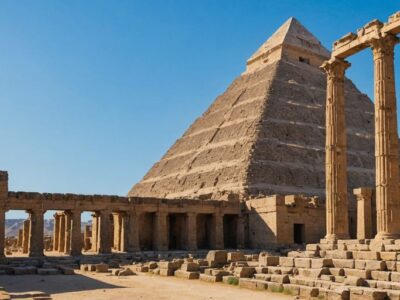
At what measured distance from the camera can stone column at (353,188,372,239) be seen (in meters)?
34.1

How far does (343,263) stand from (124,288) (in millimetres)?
7813

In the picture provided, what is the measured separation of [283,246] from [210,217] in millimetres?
7055

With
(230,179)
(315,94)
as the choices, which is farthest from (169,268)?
(315,94)

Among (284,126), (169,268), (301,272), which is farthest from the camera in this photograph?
(284,126)

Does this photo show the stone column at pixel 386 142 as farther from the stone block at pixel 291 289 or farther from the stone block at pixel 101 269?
the stone block at pixel 101 269

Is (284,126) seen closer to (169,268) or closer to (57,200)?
(57,200)

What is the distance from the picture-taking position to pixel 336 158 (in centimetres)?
2608

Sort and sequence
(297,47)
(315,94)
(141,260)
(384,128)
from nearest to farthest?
(384,128)
(141,260)
(315,94)
(297,47)

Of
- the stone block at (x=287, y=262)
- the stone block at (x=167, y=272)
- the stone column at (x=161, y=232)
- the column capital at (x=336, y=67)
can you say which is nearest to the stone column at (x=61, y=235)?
the stone column at (x=161, y=232)

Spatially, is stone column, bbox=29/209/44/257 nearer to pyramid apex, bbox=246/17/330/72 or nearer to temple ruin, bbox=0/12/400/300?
temple ruin, bbox=0/12/400/300

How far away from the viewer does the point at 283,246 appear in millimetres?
40625

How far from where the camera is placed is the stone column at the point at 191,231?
42562 millimetres

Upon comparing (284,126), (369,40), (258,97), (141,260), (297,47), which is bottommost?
(141,260)

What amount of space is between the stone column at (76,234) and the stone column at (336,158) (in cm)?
1804
